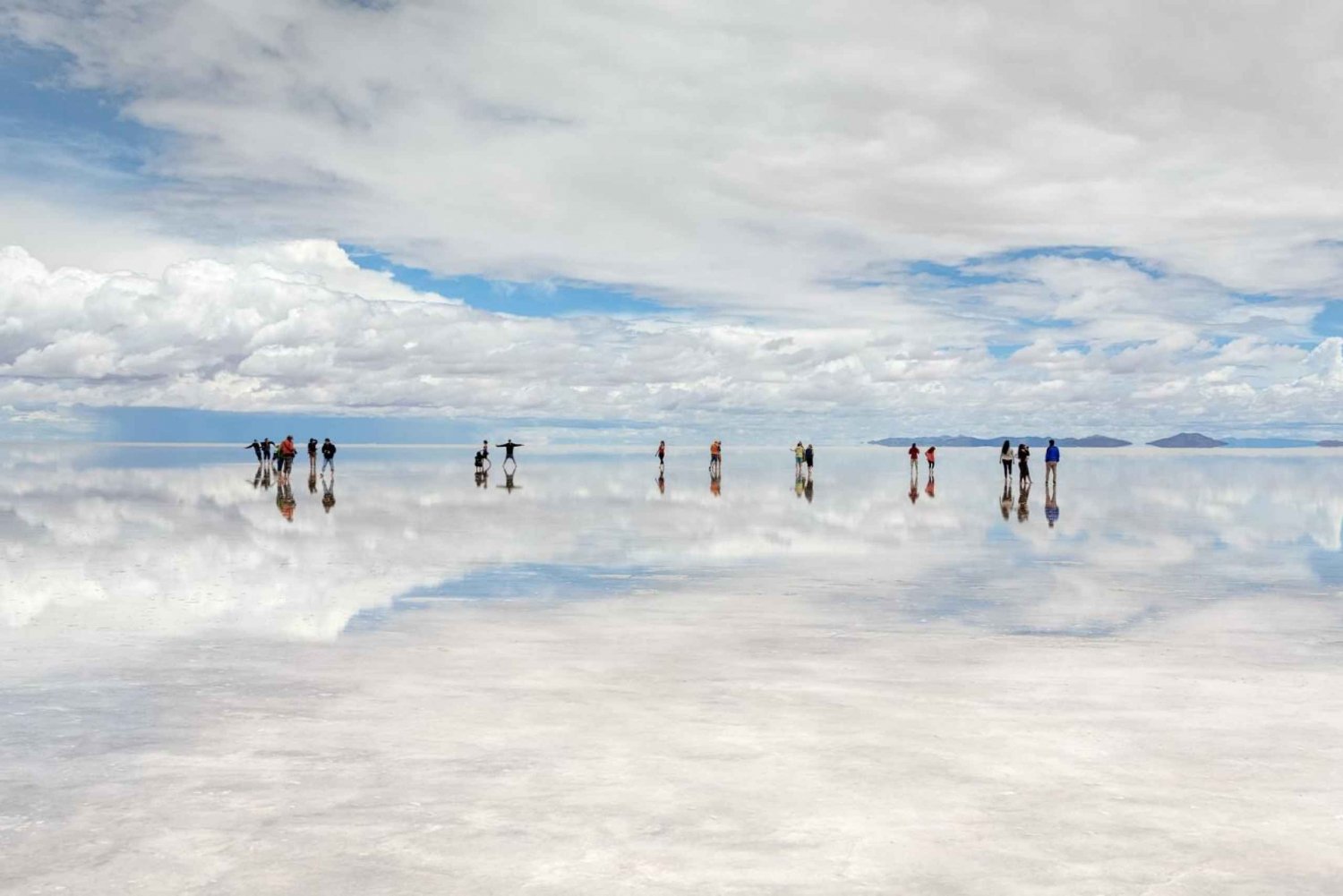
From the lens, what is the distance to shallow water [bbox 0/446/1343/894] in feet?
20.4

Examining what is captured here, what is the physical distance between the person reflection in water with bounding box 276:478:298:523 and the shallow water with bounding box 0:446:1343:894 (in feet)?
36.8

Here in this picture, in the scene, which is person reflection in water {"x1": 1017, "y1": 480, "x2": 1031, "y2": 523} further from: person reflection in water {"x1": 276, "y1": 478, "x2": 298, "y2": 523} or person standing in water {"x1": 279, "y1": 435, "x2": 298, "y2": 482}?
person standing in water {"x1": 279, "y1": 435, "x2": 298, "y2": 482}

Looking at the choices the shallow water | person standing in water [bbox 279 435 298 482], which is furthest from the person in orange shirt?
the shallow water

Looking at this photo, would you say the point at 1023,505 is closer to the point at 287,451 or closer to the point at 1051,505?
the point at 1051,505

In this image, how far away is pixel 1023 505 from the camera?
130ft

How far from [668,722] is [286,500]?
113 ft

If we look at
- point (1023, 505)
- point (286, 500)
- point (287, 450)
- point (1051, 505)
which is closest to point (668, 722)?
point (1023, 505)

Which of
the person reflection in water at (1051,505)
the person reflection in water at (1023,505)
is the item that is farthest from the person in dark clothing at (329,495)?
the person reflection in water at (1051,505)

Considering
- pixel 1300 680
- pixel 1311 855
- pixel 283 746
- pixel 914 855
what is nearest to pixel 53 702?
pixel 283 746

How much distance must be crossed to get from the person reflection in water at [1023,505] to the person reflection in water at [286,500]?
68.7 ft

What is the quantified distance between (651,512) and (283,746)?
26872mm

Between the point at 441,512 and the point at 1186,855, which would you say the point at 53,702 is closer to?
the point at 1186,855

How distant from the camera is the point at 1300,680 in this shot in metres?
11.1

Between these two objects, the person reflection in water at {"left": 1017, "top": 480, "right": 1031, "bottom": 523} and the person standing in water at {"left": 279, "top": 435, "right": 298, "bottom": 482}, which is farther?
the person standing in water at {"left": 279, "top": 435, "right": 298, "bottom": 482}
